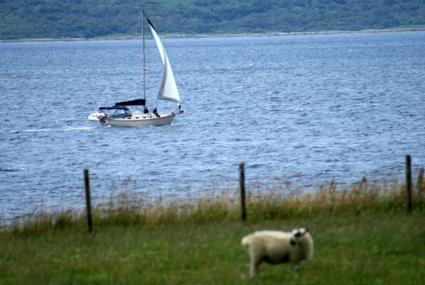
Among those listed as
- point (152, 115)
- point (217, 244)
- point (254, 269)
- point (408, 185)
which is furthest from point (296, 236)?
point (152, 115)

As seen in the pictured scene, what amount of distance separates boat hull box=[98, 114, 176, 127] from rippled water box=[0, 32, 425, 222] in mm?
541

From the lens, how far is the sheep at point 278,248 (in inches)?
440

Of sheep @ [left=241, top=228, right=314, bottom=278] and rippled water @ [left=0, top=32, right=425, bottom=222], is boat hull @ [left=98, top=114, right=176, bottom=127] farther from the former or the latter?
sheep @ [left=241, top=228, right=314, bottom=278]

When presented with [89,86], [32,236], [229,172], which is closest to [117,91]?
[89,86]

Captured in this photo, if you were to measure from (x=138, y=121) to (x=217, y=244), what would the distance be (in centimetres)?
4610

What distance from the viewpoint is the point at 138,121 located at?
194ft

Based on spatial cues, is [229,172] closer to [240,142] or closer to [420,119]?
[240,142]

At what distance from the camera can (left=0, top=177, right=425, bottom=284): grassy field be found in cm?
1167

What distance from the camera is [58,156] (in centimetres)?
4759

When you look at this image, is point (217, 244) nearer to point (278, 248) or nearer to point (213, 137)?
point (278, 248)

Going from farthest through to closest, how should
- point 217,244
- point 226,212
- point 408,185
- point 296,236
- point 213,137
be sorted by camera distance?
1. point 213,137
2. point 226,212
3. point 408,185
4. point 217,244
5. point 296,236

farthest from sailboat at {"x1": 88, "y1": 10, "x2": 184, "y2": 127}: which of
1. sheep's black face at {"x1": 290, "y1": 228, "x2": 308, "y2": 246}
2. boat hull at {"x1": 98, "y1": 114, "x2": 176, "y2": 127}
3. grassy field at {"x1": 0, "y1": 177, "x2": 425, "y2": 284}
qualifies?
sheep's black face at {"x1": 290, "y1": 228, "x2": 308, "y2": 246}

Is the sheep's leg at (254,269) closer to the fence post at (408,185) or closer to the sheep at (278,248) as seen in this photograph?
the sheep at (278,248)

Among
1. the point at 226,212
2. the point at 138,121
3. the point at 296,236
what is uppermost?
the point at 138,121
